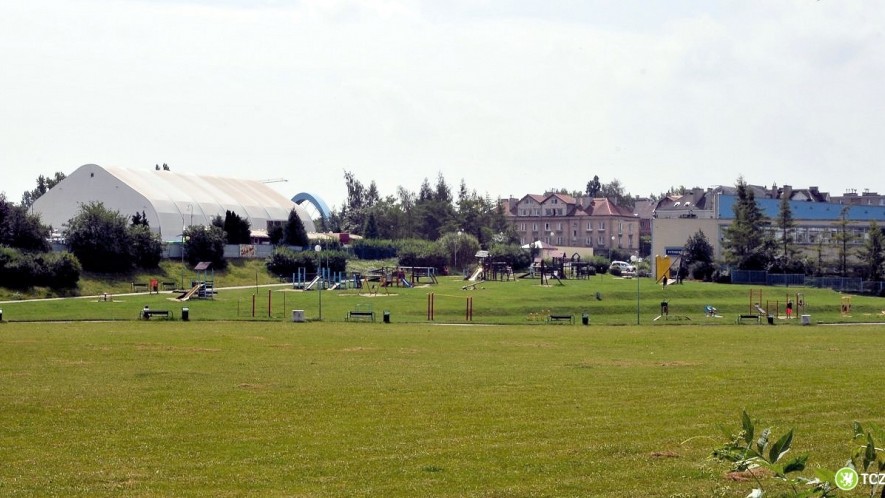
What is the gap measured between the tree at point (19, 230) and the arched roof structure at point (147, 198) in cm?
1573

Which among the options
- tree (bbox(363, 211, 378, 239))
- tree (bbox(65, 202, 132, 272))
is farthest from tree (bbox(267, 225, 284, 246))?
tree (bbox(363, 211, 378, 239))

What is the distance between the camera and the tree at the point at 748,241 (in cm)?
10725

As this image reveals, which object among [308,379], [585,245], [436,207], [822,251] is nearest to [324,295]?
[308,379]

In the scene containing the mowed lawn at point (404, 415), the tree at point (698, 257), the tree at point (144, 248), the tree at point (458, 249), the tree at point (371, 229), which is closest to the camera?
the mowed lawn at point (404, 415)

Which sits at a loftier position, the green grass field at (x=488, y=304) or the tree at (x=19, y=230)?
the tree at (x=19, y=230)

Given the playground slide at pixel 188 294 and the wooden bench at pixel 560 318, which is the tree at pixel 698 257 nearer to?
the wooden bench at pixel 560 318

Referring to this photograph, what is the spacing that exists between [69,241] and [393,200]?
96.9 m

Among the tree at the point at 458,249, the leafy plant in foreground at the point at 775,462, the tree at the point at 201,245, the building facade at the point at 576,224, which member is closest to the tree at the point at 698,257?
the tree at the point at 458,249

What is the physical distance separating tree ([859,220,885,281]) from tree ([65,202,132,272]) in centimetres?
7069

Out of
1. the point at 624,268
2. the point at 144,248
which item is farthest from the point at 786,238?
the point at 144,248

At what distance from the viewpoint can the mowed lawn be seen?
51.9ft

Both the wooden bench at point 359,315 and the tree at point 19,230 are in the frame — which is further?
the tree at point 19,230

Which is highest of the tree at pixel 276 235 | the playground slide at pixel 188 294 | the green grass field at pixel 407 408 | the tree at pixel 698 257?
the tree at pixel 276 235

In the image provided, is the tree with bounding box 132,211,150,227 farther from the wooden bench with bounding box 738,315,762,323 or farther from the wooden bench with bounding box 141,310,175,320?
the wooden bench with bounding box 738,315,762,323
